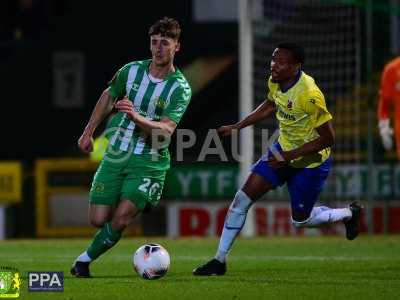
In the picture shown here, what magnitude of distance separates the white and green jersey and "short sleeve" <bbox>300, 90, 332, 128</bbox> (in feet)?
3.17

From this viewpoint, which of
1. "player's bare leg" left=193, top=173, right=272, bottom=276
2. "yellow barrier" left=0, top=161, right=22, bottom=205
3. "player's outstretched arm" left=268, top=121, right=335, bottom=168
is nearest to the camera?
"player's outstretched arm" left=268, top=121, right=335, bottom=168

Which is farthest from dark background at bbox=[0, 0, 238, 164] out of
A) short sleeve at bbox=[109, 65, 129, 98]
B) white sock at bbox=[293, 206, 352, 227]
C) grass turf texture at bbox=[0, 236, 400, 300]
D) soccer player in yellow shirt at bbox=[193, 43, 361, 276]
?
short sleeve at bbox=[109, 65, 129, 98]

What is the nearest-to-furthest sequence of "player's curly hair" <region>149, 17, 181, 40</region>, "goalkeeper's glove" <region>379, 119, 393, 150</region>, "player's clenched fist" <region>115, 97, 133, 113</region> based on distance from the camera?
"player's clenched fist" <region>115, 97, 133, 113</region>, "player's curly hair" <region>149, 17, 181, 40</region>, "goalkeeper's glove" <region>379, 119, 393, 150</region>

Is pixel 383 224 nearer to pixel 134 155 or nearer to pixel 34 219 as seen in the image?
pixel 34 219

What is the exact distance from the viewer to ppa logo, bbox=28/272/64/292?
8.34 metres

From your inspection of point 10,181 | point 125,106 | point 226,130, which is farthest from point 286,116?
point 10,181

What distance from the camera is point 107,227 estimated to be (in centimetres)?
924

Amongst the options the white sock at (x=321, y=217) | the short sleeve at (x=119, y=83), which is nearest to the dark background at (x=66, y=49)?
the white sock at (x=321, y=217)

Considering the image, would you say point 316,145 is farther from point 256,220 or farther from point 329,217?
point 256,220

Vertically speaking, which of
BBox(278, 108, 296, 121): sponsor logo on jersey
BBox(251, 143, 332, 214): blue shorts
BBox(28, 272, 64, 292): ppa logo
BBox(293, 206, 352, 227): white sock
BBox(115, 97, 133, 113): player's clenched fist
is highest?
BBox(115, 97, 133, 113): player's clenched fist

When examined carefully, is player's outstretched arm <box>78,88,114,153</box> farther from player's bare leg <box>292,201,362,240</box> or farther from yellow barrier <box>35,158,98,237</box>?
yellow barrier <box>35,158,98,237</box>

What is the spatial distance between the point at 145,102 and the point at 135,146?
0.34 m

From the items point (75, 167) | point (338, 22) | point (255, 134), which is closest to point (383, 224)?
point (255, 134)

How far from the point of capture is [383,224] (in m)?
15.9
